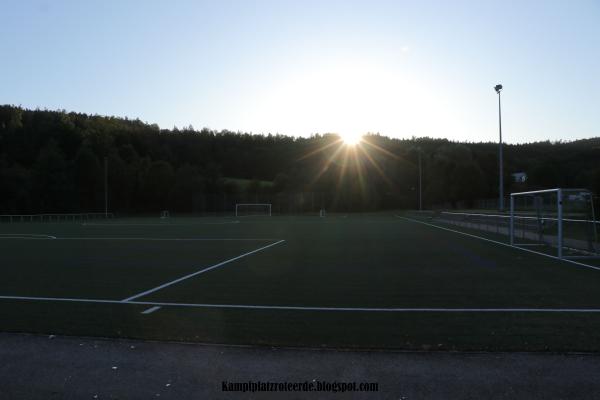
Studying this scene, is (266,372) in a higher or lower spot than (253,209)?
lower

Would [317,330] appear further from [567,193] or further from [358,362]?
[567,193]

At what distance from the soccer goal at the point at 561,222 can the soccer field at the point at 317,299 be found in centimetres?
158

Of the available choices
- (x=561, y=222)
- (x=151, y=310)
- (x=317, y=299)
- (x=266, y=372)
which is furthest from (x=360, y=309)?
(x=561, y=222)

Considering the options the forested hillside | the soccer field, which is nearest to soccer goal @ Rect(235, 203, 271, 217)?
the forested hillside

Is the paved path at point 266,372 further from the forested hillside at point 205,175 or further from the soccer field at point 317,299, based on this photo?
the forested hillside at point 205,175

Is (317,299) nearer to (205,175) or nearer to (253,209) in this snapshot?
(253,209)

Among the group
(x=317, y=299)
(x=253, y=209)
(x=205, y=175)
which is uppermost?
(x=205, y=175)

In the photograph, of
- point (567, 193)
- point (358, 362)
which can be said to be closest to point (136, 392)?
point (358, 362)

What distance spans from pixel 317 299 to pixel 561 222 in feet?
30.0

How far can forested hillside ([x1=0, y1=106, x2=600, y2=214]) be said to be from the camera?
70375mm

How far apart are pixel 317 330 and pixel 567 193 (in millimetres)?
11844

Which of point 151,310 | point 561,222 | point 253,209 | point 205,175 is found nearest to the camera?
point 151,310

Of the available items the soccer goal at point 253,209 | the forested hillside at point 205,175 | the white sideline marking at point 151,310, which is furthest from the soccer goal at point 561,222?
the soccer goal at point 253,209

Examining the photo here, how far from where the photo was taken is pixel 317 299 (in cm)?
833
